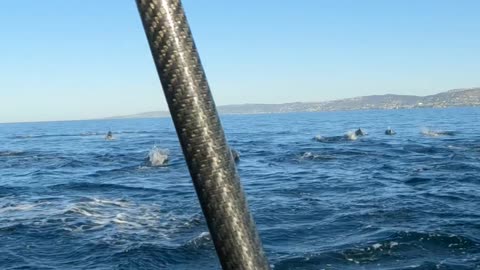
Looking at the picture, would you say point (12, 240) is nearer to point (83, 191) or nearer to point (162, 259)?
point (162, 259)

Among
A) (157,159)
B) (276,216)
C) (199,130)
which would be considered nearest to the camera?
(199,130)

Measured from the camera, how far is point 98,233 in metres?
13.8

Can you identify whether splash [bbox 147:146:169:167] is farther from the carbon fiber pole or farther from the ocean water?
the carbon fiber pole

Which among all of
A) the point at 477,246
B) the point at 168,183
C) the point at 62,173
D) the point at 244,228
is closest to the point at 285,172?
the point at 168,183

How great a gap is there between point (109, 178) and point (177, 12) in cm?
2575

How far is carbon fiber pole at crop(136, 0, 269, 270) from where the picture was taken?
1670mm

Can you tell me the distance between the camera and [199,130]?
1.68 metres

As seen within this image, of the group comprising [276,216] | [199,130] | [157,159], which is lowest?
[276,216]

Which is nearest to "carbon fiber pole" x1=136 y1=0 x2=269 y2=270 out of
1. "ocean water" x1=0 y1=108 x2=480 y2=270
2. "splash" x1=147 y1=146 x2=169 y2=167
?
"ocean water" x1=0 y1=108 x2=480 y2=270

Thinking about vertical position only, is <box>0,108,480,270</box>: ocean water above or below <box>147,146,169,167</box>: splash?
below

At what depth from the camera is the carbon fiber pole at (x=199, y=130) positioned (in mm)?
1670

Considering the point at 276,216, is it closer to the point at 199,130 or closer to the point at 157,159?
the point at 199,130

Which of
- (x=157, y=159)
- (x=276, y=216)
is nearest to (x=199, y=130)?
(x=276, y=216)

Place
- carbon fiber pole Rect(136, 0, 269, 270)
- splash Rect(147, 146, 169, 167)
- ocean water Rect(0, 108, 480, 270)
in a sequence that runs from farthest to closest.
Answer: splash Rect(147, 146, 169, 167)
ocean water Rect(0, 108, 480, 270)
carbon fiber pole Rect(136, 0, 269, 270)
